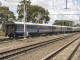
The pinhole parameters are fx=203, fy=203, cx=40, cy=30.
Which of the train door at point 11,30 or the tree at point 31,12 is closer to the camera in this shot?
the train door at point 11,30

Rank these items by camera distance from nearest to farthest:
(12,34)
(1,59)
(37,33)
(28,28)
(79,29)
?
(1,59) < (12,34) < (28,28) < (37,33) < (79,29)

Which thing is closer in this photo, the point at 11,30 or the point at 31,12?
the point at 11,30

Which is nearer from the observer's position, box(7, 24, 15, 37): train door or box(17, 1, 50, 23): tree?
box(7, 24, 15, 37): train door

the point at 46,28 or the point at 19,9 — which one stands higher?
the point at 19,9

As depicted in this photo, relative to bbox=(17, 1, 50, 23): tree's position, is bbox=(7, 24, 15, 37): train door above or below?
below

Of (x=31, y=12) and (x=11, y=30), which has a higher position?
(x=31, y=12)

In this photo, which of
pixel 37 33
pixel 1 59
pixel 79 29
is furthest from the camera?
pixel 79 29

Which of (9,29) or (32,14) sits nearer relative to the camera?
(9,29)

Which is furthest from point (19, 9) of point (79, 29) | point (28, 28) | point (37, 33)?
point (79, 29)

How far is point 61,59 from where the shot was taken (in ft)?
43.0

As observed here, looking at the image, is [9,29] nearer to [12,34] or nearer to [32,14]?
[12,34]

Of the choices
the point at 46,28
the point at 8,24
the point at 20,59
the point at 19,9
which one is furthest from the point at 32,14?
the point at 20,59

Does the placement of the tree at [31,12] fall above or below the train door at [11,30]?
above

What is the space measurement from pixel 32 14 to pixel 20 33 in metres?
43.3
